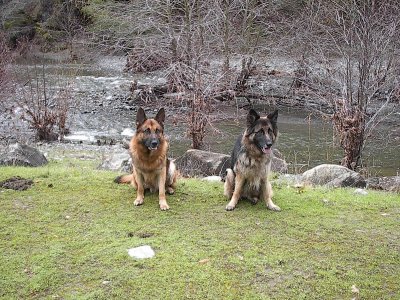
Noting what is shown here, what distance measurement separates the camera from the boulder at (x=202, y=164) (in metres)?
10.2

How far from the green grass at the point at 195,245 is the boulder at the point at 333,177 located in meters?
1.37

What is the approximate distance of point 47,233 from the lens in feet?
18.5

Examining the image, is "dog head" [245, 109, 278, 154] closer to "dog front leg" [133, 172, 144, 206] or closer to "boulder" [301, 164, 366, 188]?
"dog front leg" [133, 172, 144, 206]

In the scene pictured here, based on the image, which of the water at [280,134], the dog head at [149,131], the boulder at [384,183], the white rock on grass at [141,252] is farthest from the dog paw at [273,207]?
the water at [280,134]

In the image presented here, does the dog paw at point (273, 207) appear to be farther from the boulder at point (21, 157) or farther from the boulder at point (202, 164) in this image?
the boulder at point (21, 157)

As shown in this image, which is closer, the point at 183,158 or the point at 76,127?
the point at 183,158

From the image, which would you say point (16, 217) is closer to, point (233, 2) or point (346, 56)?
point (346, 56)

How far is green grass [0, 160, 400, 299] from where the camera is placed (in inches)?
175

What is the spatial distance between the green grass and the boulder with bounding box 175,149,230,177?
2.64 metres

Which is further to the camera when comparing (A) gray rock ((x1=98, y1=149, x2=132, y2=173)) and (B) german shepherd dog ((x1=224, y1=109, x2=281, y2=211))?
(A) gray rock ((x1=98, y1=149, x2=132, y2=173))

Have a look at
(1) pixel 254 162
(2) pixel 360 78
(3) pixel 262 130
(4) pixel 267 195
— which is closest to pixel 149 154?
(1) pixel 254 162

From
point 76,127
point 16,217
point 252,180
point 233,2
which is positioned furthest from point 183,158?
point 233,2

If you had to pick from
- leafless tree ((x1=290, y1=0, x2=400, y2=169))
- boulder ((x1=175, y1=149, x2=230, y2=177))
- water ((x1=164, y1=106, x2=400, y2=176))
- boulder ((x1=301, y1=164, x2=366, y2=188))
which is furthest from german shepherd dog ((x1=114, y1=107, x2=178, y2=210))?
leafless tree ((x1=290, y1=0, x2=400, y2=169))

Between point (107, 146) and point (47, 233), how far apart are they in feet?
32.2
